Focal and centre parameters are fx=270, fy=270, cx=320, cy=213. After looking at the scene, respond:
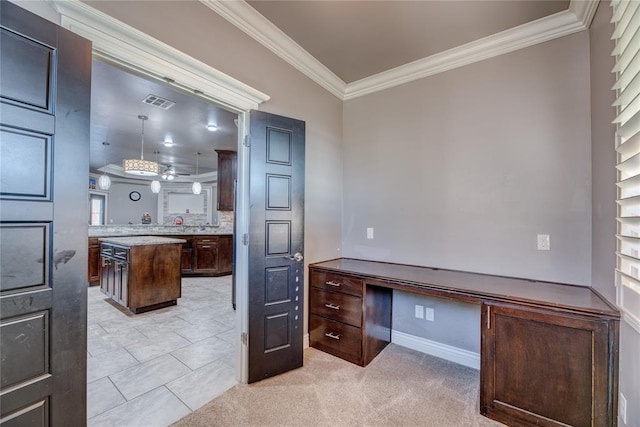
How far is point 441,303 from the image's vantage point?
2.55 meters

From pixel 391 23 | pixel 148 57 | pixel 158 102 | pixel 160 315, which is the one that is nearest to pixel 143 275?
pixel 160 315

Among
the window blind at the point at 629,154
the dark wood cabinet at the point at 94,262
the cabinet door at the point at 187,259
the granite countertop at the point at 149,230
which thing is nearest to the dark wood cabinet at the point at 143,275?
the dark wood cabinet at the point at 94,262

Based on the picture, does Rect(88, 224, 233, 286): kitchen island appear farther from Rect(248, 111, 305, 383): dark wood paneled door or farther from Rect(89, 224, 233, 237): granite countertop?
Rect(248, 111, 305, 383): dark wood paneled door

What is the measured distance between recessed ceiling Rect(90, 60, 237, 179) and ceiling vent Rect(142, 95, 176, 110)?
1cm

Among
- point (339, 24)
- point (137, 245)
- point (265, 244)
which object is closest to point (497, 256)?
point (265, 244)

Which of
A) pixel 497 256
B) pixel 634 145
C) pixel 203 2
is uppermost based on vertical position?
pixel 203 2

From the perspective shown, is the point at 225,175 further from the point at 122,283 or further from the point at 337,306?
the point at 337,306

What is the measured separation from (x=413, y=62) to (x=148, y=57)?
2.31m

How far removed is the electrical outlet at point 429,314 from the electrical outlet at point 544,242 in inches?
41.1

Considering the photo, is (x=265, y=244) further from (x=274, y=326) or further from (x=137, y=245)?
(x=137, y=245)

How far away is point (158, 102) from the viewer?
12.4ft

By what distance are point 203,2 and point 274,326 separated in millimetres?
2460

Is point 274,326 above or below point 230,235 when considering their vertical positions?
below

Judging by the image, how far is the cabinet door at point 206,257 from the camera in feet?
19.8
